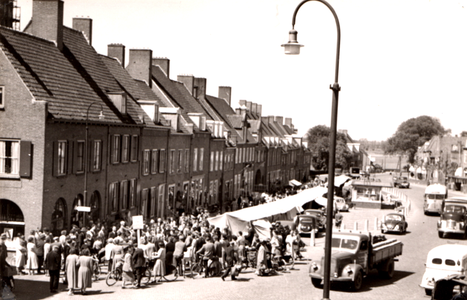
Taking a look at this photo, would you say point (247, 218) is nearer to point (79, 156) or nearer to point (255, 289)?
point (255, 289)

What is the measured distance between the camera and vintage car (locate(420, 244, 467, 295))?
21.3 metres

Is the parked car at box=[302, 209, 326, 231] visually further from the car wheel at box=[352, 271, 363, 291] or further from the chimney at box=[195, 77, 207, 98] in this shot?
the chimney at box=[195, 77, 207, 98]

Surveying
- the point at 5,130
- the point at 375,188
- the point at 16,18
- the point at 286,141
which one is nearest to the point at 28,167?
the point at 5,130

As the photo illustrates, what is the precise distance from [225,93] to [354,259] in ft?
184

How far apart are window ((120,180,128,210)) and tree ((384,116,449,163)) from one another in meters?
126

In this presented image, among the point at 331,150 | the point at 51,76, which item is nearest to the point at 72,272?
the point at 331,150

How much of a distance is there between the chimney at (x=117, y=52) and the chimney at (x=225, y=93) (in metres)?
31.1

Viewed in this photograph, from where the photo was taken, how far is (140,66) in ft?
Result: 159

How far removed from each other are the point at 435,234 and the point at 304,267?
18524 millimetres

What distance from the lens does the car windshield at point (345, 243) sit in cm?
2220

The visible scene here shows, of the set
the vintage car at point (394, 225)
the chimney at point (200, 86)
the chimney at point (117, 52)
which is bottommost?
the vintage car at point (394, 225)

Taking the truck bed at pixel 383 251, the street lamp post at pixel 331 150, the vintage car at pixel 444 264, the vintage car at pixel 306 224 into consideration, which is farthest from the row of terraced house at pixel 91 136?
the street lamp post at pixel 331 150

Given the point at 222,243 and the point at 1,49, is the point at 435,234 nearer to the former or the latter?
the point at 222,243

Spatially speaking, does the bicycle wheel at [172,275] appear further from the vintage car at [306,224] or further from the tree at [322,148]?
the tree at [322,148]
